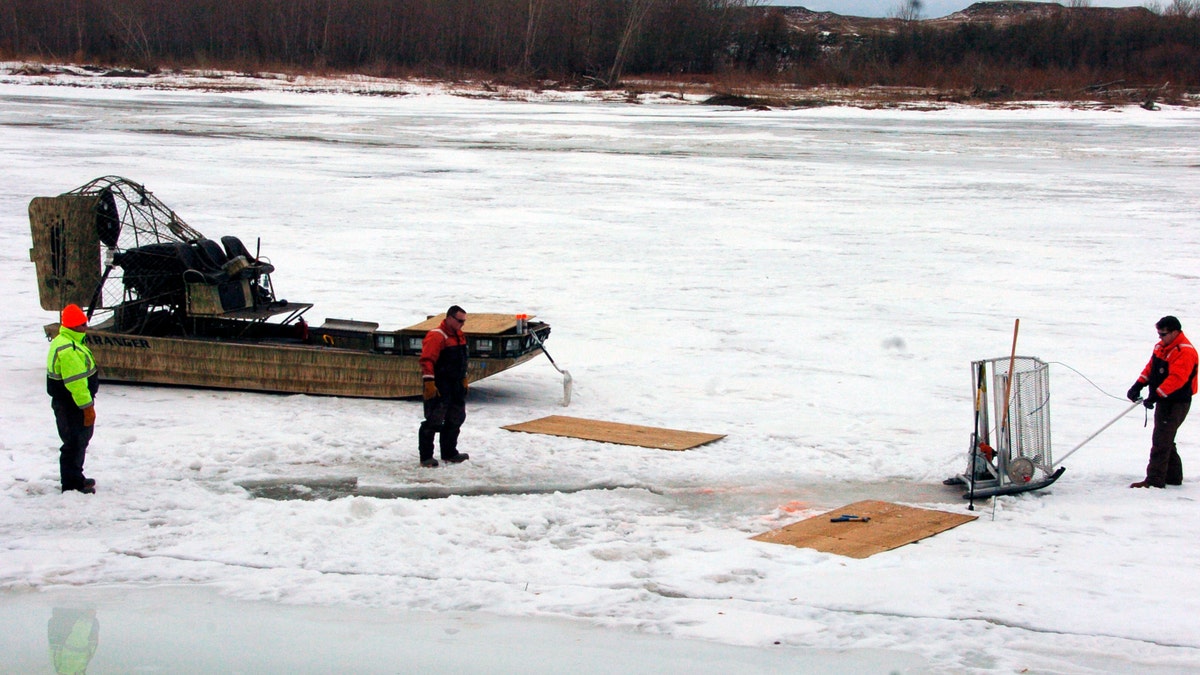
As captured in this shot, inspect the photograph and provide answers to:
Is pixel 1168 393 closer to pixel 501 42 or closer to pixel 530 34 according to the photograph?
pixel 530 34

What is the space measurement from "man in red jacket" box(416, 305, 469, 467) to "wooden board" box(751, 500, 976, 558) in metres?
2.65

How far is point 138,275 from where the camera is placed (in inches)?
467

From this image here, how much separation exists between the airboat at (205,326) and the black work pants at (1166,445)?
5.14m

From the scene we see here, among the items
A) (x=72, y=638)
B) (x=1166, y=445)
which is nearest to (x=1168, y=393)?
(x=1166, y=445)

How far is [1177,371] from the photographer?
8398mm

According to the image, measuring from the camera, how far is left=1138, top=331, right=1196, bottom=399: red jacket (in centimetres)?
840

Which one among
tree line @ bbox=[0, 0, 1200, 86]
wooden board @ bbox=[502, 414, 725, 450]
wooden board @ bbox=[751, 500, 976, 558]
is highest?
tree line @ bbox=[0, 0, 1200, 86]

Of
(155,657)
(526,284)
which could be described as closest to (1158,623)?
(155,657)

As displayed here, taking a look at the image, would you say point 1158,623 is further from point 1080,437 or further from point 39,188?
point 39,188

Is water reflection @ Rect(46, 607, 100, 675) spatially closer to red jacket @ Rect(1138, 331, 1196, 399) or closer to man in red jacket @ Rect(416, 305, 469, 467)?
man in red jacket @ Rect(416, 305, 469, 467)

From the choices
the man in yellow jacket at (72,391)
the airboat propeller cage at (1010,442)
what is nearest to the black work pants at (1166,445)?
the airboat propeller cage at (1010,442)

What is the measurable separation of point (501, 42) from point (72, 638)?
71779 millimetres

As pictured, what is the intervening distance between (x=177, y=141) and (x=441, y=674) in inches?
1183

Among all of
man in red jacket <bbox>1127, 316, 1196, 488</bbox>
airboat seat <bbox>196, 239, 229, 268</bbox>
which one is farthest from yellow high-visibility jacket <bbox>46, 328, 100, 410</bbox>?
man in red jacket <bbox>1127, 316, 1196, 488</bbox>
